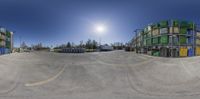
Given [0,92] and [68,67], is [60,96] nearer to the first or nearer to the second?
[0,92]

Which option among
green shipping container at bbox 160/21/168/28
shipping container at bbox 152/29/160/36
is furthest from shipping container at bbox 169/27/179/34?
shipping container at bbox 152/29/160/36

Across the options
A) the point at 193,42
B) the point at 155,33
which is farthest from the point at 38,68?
the point at 193,42

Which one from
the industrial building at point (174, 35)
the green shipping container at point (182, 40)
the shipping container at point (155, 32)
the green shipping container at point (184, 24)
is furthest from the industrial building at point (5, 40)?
the green shipping container at point (184, 24)

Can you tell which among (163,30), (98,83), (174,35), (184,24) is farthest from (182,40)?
(98,83)

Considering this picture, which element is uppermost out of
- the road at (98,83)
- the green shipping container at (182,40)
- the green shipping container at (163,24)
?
the green shipping container at (163,24)

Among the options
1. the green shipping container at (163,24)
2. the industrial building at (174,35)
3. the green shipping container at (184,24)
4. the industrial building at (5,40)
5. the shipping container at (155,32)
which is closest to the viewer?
the industrial building at (174,35)

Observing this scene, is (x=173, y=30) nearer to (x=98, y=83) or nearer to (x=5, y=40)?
(x=98, y=83)

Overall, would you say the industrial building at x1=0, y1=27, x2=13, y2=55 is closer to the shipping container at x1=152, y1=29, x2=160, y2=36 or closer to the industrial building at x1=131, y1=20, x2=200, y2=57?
the industrial building at x1=131, y1=20, x2=200, y2=57

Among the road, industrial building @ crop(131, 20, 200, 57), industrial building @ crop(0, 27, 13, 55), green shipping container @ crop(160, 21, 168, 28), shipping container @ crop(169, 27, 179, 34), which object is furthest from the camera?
industrial building @ crop(0, 27, 13, 55)

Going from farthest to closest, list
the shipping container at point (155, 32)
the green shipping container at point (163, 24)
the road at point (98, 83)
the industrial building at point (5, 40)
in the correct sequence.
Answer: the shipping container at point (155, 32) < the industrial building at point (5, 40) < the green shipping container at point (163, 24) < the road at point (98, 83)

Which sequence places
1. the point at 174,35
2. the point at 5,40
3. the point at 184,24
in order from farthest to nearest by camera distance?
the point at 5,40, the point at 184,24, the point at 174,35

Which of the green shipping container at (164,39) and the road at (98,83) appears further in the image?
the green shipping container at (164,39)

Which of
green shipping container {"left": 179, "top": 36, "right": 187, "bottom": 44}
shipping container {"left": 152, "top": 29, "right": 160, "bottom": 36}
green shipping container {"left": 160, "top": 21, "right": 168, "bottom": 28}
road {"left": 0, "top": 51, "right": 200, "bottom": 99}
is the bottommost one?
road {"left": 0, "top": 51, "right": 200, "bottom": 99}

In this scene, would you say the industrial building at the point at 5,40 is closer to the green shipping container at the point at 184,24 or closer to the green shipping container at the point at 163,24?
the green shipping container at the point at 163,24
